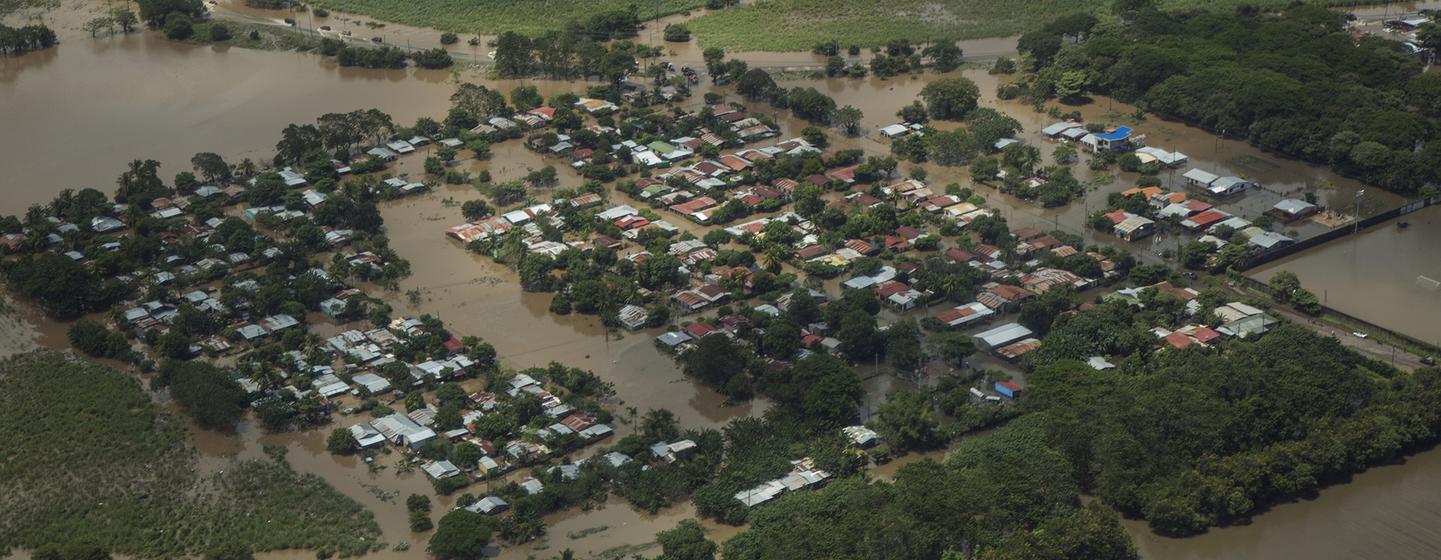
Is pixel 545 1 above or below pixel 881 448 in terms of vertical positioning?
above

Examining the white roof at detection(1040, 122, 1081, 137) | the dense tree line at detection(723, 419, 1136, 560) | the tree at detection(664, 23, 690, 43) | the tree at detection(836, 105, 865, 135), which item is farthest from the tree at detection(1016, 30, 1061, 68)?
the dense tree line at detection(723, 419, 1136, 560)

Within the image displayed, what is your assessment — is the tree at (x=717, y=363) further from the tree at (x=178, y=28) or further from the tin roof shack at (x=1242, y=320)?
A: the tree at (x=178, y=28)

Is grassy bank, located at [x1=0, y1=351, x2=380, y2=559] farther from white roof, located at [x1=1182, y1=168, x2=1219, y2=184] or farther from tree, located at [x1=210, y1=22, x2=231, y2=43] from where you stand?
tree, located at [x1=210, y1=22, x2=231, y2=43]

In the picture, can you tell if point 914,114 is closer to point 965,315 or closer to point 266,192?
point 965,315

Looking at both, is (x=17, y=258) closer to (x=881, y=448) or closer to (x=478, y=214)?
(x=478, y=214)

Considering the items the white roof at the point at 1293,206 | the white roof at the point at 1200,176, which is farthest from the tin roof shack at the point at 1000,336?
the white roof at the point at 1200,176

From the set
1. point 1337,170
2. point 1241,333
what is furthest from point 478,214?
point 1337,170
